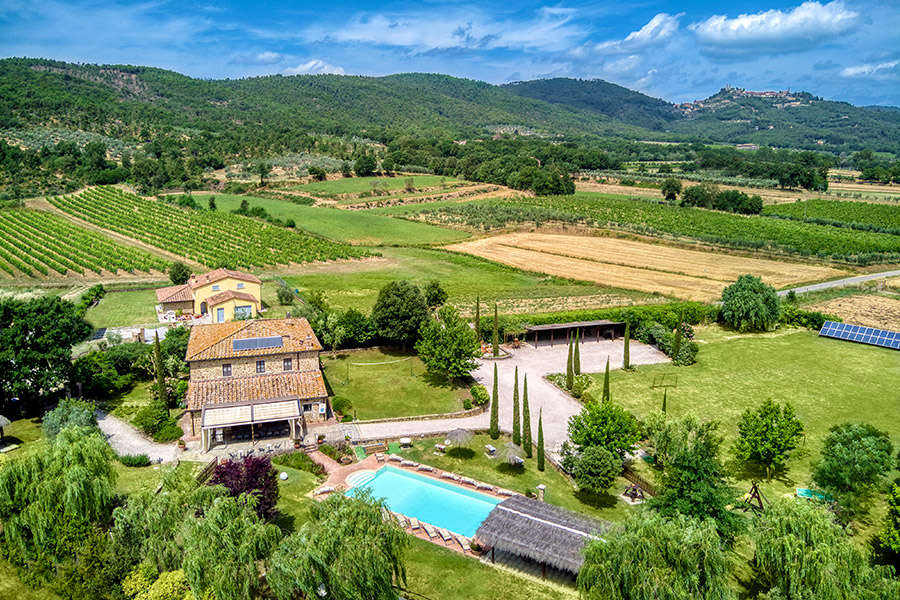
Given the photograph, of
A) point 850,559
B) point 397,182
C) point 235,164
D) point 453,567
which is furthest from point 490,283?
point 235,164

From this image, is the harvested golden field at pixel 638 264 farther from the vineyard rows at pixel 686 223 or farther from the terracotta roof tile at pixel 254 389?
the terracotta roof tile at pixel 254 389

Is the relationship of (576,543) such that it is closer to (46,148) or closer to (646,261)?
(646,261)

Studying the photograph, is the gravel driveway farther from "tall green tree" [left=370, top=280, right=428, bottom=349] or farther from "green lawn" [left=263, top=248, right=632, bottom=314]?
"green lawn" [left=263, top=248, right=632, bottom=314]

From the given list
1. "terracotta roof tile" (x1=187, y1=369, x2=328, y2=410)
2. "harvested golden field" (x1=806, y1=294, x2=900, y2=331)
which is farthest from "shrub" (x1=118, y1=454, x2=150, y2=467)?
"harvested golden field" (x1=806, y1=294, x2=900, y2=331)

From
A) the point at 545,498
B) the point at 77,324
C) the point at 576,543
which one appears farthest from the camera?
the point at 77,324

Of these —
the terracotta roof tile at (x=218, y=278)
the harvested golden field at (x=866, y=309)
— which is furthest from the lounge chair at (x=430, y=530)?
the harvested golden field at (x=866, y=309)

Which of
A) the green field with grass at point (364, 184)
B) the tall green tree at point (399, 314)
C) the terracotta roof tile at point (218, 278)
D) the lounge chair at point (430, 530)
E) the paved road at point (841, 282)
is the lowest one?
the lounge chair at point (430, 530)
